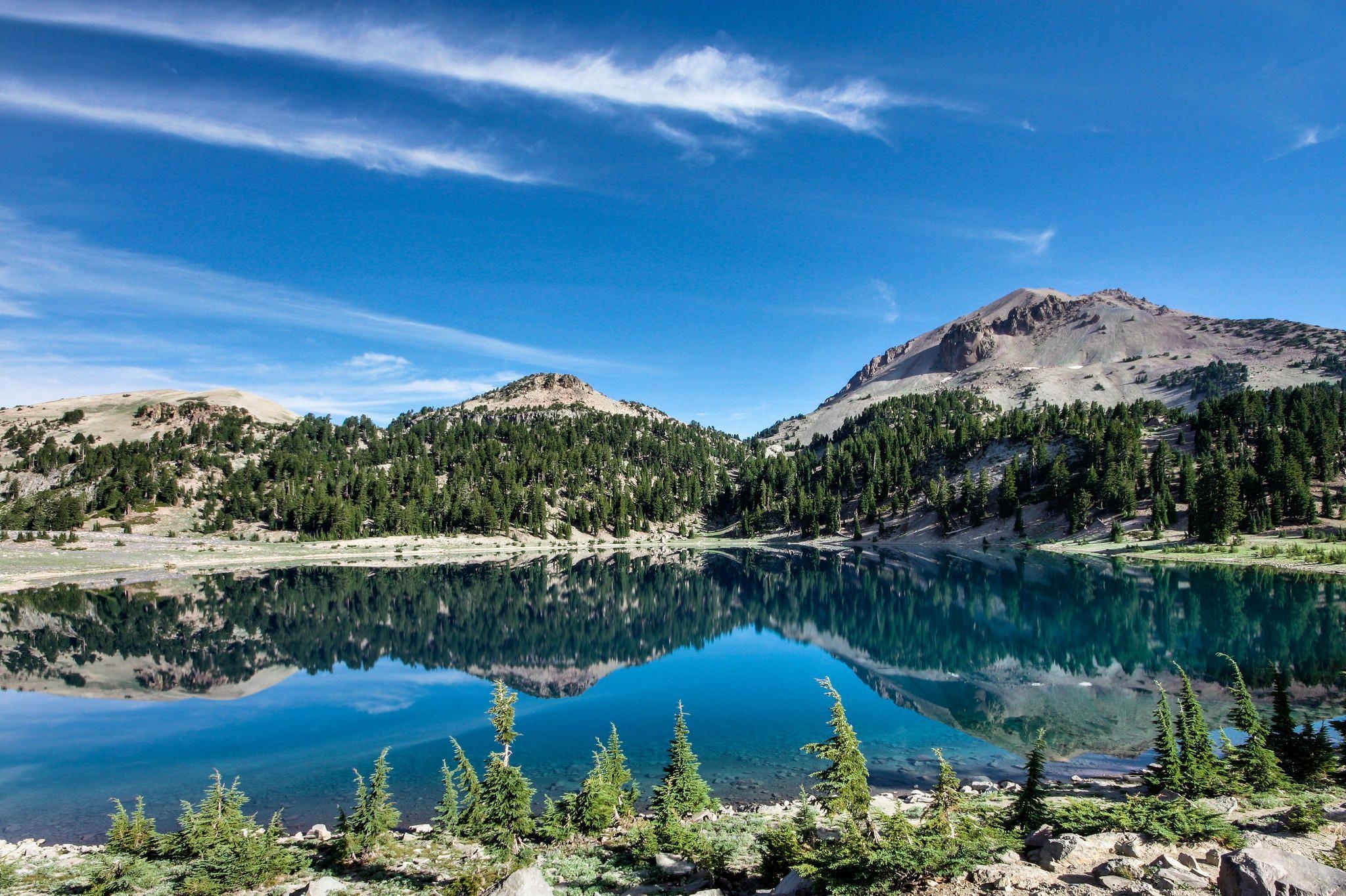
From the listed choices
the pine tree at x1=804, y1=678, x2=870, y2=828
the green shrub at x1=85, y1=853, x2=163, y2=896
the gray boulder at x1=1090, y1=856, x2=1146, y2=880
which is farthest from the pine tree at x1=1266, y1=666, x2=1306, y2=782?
the green shrub at x1=85, y1=853, x2=163, y2=896

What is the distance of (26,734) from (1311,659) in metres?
68.8

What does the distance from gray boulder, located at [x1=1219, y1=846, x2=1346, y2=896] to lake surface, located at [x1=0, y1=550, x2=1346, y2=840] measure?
56.0ft

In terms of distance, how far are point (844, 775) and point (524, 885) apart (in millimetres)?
6456

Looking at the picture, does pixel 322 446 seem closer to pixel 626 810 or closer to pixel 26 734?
pixel 26 734

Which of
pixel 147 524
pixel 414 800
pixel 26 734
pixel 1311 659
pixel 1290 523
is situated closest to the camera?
pixel 414 800

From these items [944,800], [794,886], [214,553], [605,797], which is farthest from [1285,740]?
[214,553]

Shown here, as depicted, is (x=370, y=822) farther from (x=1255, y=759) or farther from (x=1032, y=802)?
(x=1255, y=759)

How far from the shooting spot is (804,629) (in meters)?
58.9

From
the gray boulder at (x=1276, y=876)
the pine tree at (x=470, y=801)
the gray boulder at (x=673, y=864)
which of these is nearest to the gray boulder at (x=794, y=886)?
the gray boulder at (x=673, y=864)

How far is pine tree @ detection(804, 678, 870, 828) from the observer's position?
12836mm

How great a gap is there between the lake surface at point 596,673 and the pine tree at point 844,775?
38.1 feet

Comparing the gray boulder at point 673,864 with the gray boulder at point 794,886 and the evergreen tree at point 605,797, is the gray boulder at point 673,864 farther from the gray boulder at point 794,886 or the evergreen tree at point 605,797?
the gray boulder at point 794,886

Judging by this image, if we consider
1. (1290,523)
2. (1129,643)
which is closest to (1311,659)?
(1129,643)

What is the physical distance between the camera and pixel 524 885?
11.1 meters
